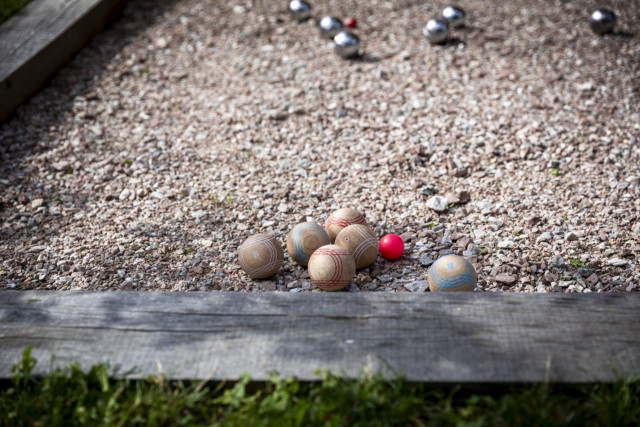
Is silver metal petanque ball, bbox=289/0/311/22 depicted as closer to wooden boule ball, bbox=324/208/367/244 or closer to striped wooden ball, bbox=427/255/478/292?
wooden boule ball, bbox=324/208/367/244

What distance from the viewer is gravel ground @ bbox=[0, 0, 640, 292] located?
12.7 feet

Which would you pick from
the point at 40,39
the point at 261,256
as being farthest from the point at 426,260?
the point at 40,39

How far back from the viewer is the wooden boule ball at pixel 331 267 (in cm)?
341

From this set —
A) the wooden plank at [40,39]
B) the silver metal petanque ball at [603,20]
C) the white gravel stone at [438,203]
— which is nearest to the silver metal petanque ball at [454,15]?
the silver metal petanque ball at [603,20]

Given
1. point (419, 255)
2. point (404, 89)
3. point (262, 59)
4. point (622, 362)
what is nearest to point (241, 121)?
point (262, 59)

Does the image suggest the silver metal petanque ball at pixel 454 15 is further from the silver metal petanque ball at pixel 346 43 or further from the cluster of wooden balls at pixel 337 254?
the cluster of wooden balls at pixel 337 254

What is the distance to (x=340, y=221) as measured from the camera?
3.84 m

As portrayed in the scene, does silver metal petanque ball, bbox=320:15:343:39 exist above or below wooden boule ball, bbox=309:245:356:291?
below

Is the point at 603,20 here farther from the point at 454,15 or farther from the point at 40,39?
the point at 40,39

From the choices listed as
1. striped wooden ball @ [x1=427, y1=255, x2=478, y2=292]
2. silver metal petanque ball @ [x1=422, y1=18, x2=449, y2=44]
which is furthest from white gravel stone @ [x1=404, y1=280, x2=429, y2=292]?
silver metal petanque ball @ [x1=422, y1=18, x2=449, y2=44]

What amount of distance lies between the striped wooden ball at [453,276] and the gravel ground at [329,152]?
0.91ft

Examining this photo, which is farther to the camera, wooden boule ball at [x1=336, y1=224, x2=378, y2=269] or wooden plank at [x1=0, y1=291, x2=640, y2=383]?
wooden boule ball at [x1=336, y1=224, x2=378, y2=269]

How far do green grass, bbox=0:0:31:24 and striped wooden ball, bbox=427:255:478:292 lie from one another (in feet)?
20.5

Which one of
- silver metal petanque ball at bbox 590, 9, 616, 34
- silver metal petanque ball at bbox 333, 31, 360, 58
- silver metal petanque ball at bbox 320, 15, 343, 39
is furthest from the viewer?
silver metal petanque ball at bbox 320, 15, 343, 39
